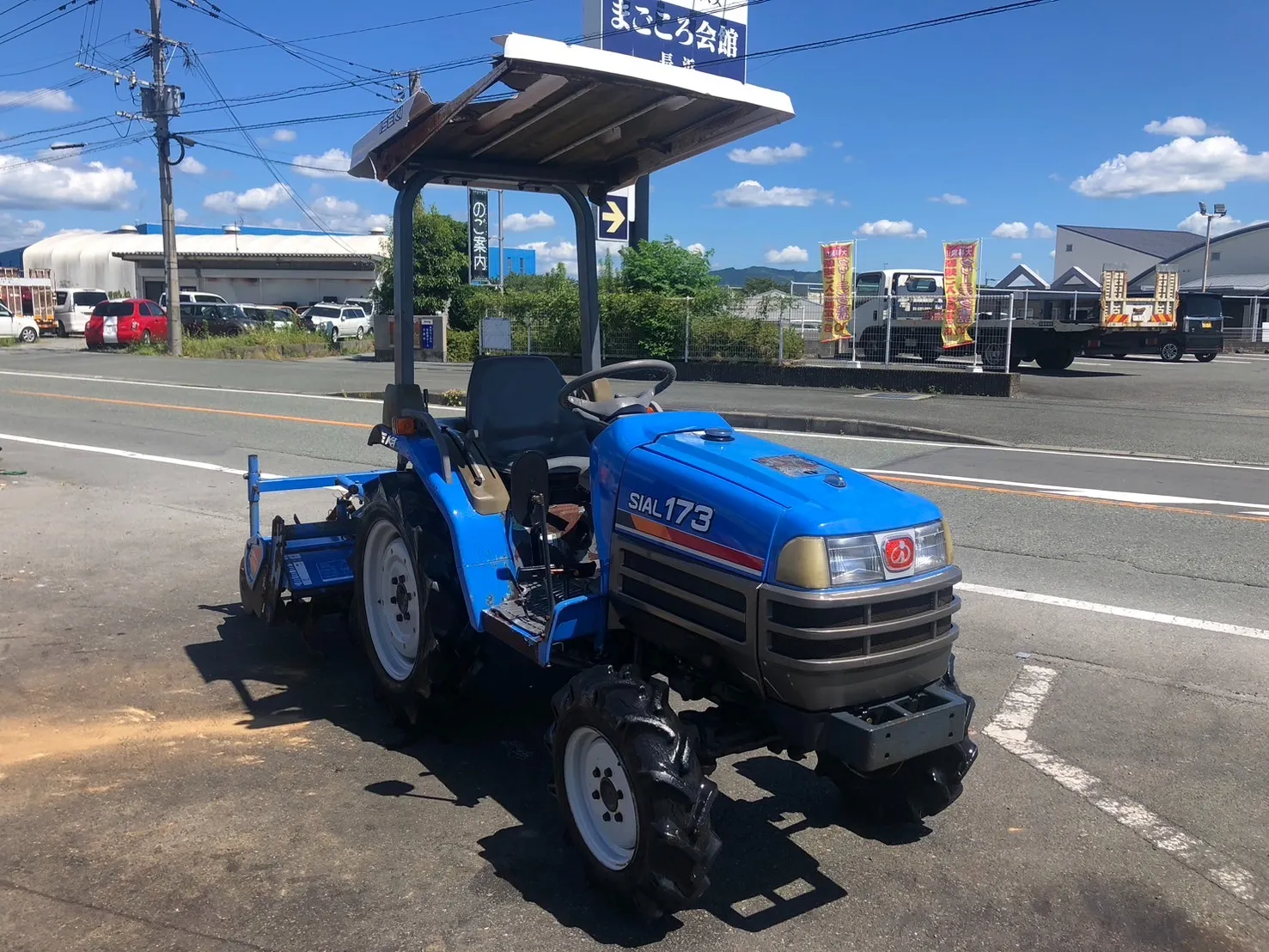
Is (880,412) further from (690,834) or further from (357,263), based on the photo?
(357,263)

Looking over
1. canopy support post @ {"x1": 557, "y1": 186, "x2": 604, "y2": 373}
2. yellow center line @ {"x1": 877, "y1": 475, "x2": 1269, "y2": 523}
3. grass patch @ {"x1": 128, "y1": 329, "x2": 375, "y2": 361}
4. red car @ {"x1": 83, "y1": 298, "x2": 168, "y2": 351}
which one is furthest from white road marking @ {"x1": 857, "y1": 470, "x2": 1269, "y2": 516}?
red car @ {"x1": 83, "y1": 298, "x2": 168, "y2": 351}

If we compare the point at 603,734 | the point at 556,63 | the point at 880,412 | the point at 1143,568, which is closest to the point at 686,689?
the point at 603,734

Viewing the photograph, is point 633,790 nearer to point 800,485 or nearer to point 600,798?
point 600,798

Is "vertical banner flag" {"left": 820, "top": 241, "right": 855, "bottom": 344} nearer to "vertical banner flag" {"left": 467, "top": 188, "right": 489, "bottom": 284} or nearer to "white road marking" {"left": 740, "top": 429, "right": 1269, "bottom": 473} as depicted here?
"white road marking" {"left": 740, "top": 429, "right": 1269, "bottom": 473}

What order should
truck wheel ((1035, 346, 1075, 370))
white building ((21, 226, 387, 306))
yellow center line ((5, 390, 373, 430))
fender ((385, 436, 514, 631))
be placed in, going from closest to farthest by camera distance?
Answer: 1. fender ((385, 436, 514, 631))
2. yellow center line ((5, 390, 373, 430))
3. truck wheel ((1035, 346, 1075, 370))
4. white building ((21, 226, 387, 306))

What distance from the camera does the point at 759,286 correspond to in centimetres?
2486

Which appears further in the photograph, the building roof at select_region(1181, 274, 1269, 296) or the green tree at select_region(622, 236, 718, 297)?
the building roof at select_region(1181, 274, 1269, 296)

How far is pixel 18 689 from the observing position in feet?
16.3

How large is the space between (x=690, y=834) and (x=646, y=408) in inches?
70.9

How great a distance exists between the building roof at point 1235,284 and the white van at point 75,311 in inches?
1955

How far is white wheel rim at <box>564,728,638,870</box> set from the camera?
3.11 metres

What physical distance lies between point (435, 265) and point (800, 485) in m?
30.9

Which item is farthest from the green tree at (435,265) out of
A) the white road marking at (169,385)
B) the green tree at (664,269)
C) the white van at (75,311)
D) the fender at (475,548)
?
the fender at (475,548)

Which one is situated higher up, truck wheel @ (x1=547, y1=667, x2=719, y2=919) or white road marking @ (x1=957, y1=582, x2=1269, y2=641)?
truck wheel @ (x1=547, y1=667, x2=719, y2=919)
